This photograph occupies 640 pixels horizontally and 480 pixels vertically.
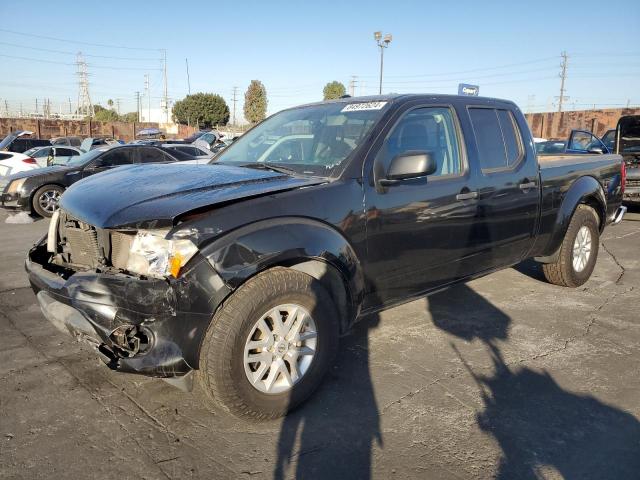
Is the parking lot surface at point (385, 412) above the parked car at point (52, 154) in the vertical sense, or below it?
below

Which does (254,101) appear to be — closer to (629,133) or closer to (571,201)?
(629,133)

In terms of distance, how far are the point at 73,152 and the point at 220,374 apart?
1787 cm

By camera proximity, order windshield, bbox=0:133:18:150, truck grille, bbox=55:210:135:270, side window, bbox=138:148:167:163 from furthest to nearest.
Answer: windshield, bbox=0:133:18:150 < side window, bbox=138:148:167:163 < truck grille, bbox=55:210:135:270

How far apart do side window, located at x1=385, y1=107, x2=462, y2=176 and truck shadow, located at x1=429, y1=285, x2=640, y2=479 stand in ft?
4.69

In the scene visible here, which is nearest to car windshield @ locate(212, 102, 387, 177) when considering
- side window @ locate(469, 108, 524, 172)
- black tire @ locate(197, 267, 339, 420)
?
black tire @ locate(197, 267, 339, 420)

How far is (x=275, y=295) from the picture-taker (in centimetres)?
266

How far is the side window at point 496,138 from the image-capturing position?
13.1 feet

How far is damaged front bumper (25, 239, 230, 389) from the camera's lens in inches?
95.7

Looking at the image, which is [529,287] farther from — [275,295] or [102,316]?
[102,316]

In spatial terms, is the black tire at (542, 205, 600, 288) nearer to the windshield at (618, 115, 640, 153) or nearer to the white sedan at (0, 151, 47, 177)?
the windshield at (618, 115, 640, 153)

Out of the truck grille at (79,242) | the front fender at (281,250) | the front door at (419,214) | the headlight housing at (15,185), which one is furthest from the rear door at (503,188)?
the headlight housing at (15,185)

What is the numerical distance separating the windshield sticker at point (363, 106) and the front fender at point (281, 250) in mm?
1070

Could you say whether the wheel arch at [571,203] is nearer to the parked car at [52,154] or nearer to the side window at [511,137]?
the side window at [511,137]

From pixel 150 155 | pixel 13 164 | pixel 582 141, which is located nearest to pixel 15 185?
pixel 150 155
